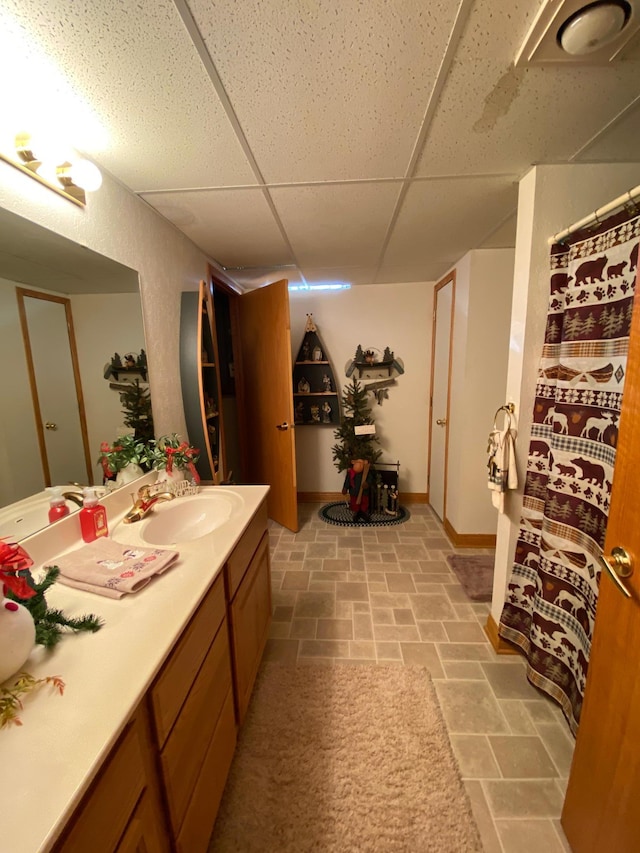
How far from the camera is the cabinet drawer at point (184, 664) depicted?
71 cm

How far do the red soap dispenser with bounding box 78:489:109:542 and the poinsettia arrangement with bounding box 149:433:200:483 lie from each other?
13.9 inches

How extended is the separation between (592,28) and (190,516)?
6.66 feet

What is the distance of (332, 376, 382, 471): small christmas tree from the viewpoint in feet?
10.4

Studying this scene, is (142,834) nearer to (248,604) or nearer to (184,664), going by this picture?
(184,664)

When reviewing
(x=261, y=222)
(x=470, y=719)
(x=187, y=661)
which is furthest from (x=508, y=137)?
(x=470, y=719)

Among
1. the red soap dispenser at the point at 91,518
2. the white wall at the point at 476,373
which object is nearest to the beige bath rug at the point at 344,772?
the red soap dispenser at the point at 91,518

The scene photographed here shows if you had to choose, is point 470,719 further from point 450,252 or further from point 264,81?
point 450,252

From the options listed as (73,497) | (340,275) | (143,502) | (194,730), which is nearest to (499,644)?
(194,730)

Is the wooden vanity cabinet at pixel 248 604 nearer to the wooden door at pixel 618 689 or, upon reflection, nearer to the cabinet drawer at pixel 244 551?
the cabinet drawer at pixel 244 551

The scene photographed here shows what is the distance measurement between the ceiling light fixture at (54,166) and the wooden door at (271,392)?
1.45 m

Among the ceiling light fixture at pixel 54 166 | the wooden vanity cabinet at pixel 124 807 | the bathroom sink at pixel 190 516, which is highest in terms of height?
the ceiling light fixture at pixel 54 166

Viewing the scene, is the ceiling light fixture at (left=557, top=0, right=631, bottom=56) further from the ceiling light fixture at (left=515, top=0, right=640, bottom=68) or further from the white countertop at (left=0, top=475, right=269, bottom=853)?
the white countertop at (left=0, top=475, right=269, bottom=853)

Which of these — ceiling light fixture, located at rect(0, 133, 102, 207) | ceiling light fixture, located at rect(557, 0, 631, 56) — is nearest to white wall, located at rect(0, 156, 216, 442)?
ceiling light fixture, located at rect(0, 133, 102, 207)

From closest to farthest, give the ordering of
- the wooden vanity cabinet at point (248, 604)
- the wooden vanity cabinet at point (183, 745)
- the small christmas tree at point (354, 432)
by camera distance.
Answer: the wooden vanity cabinet at point (183, 745)
the wooden vanity cabinet at point (248, 604)
the small christmas tree at point (354, 432)
